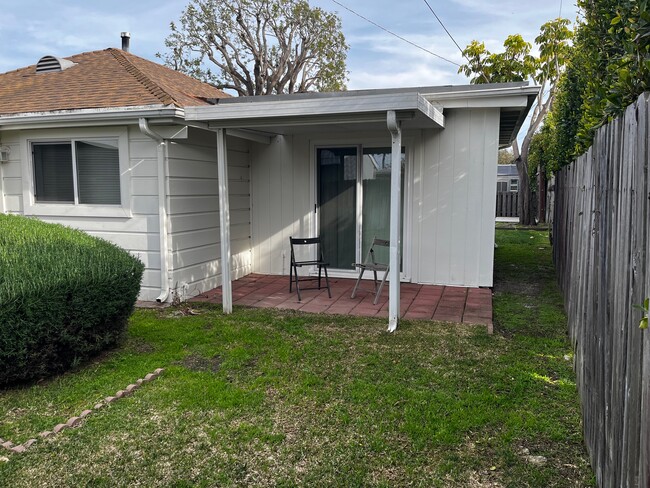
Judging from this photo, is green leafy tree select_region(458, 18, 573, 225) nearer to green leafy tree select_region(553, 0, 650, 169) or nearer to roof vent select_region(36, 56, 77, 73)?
green leafy tree select_region(553, 0, 650, 169)

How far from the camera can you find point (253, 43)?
24375 millimetres

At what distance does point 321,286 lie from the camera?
7.08 metres

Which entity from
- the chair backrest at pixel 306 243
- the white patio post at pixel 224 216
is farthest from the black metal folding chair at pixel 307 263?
the white patio post at pixel 224 216

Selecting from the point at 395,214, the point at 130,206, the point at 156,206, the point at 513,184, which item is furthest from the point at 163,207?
the point at 513,184

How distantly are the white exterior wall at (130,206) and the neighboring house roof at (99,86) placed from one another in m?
0.36

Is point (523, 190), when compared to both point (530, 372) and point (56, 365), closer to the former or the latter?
point (530, 372)

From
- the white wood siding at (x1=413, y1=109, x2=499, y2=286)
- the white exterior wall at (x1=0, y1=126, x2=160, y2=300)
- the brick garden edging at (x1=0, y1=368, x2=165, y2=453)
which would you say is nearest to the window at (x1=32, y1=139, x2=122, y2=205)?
the white exterior wall at (x1=0, y1=126, x2=160, y2=300)

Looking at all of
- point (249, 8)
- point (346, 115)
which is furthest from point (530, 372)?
point (249, 8)

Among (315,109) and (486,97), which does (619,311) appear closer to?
(315,109)

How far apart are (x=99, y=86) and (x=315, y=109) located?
3.75m

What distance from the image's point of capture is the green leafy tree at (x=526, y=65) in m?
16.8

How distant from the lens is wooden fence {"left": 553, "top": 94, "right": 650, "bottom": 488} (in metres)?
1.64

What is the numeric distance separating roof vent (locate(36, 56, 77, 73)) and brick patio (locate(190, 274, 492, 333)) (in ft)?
15.1

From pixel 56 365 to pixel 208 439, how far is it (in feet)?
5.47
